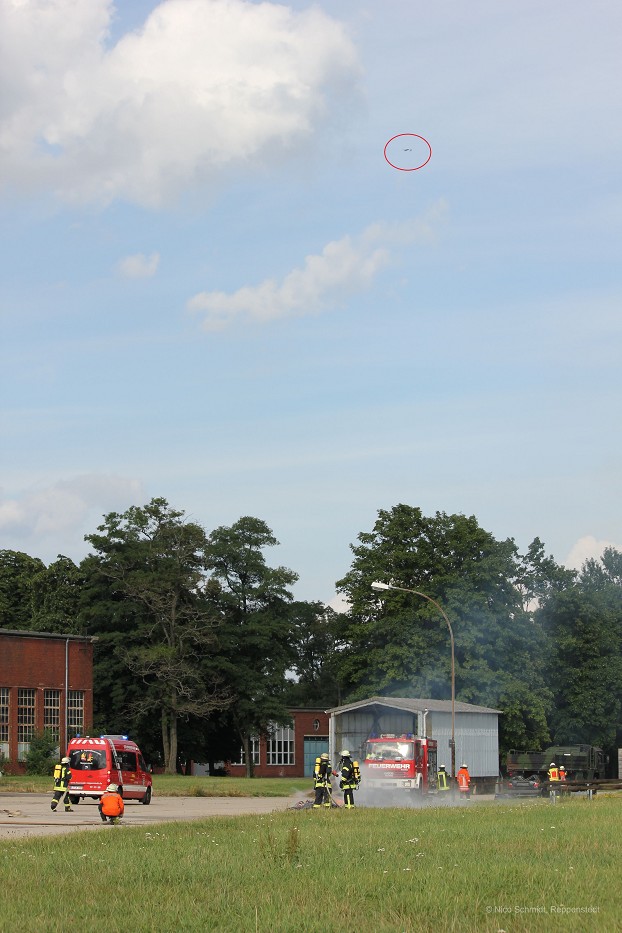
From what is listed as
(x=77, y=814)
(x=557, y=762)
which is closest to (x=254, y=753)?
(x=557, y=762)

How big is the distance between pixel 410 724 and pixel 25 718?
84.2 ft

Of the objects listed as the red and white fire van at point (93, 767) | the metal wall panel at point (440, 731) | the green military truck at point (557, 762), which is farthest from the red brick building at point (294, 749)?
the red and white fire van at point (93, 767)

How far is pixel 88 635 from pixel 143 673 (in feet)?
20.4

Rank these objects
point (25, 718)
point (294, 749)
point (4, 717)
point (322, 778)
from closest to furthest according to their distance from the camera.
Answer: point (322, 778)
point (4, 717)
point (25, 718)
point (294, 749)

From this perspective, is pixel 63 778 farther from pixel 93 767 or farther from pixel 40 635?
pixel 40 635

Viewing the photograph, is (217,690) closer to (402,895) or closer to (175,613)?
(175,613)

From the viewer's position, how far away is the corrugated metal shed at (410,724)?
2114 inches

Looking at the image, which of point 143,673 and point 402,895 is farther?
point 143,673

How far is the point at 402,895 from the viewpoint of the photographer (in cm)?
1277

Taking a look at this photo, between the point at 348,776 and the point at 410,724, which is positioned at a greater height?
the point at 410,724

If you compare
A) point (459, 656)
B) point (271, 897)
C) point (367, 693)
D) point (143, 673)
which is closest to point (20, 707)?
point (143, 673)

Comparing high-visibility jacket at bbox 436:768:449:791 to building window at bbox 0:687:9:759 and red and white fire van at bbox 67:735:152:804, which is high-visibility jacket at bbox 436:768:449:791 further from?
building window at bbox 0:687:9:759

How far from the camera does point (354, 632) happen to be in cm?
7719

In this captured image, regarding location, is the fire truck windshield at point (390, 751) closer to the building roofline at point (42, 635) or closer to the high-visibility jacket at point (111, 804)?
the high-visibility jacket at point (111, 804)
